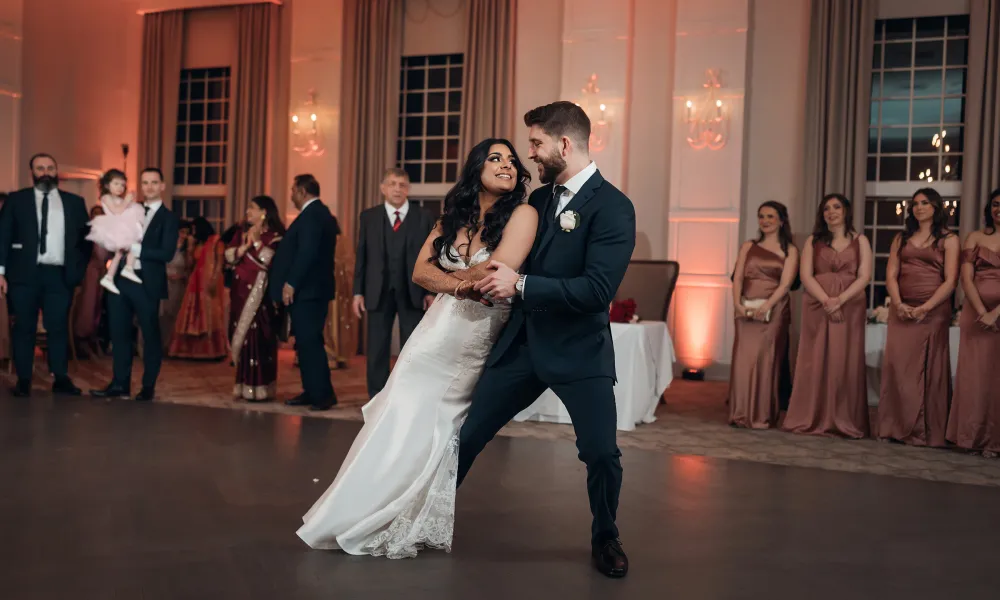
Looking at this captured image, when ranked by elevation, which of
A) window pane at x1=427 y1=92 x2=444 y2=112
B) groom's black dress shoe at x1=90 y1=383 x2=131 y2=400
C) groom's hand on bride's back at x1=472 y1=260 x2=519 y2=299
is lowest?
groom's black dress shoe at x1=90 y1=383 x2=131 y2=400

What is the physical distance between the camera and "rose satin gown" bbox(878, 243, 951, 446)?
5715 mm

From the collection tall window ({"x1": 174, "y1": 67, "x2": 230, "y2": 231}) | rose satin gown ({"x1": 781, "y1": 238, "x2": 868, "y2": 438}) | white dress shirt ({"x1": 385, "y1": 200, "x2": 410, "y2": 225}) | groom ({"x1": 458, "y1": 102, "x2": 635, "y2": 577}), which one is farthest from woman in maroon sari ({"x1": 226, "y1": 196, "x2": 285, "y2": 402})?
tall window ({"x1": 174, "y1": 67, "x2": 230, "y2": 231})

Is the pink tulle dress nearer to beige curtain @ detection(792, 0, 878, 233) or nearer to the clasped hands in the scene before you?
the clasped hands

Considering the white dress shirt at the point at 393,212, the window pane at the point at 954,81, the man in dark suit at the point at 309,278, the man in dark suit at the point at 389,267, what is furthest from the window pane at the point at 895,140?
the man in dark suit at the point at 309,278

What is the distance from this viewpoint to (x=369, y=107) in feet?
34.6

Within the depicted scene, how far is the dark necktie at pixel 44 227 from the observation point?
627cm

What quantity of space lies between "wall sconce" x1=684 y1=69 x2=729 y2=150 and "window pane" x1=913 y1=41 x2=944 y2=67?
1.95 m

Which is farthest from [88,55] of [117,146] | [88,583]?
[88,583]

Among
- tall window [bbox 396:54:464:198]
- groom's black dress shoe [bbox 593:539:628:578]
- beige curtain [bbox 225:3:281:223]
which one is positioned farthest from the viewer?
beige curtain [bbox 225:3:281:223]

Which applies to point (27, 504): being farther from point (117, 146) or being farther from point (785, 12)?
point (117, 146)

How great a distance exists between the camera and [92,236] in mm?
6250

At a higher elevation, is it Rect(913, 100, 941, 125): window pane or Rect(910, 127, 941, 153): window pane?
Rect(913, 100, 941, 125): window pane

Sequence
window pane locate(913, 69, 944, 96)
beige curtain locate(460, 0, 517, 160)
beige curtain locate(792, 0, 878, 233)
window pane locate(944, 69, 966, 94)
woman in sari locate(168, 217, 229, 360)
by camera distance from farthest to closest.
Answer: beige curtain locate(460, 0, 517, 160), woman in sari locate(168, 217, 229, 360), window pane locate(913, 69, 944, 96), window pane locate(944, 69, 966, 94), beige curtain locate(792, 0, 878, 233)

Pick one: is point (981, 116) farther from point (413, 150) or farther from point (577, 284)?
point (577, 284)
